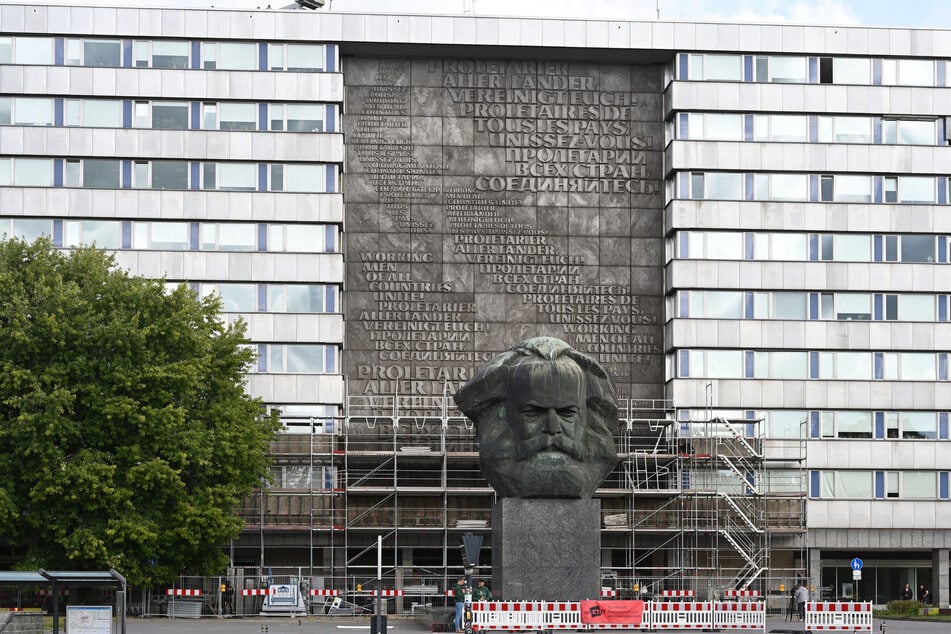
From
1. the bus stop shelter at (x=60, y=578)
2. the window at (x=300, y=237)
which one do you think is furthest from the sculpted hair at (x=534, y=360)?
the window at (x=300, y=237)

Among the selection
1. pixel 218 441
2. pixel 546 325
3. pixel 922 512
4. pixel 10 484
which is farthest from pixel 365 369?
pixel 922 512

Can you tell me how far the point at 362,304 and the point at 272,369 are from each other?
4.54 meters

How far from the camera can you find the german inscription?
196ft

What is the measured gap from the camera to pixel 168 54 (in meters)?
61.2

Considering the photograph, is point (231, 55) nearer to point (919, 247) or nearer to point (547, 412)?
point (919, 247)

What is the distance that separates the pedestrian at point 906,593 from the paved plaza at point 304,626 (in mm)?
15072

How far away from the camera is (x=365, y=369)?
5950 centimetres

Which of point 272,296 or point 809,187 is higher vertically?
point 809,187

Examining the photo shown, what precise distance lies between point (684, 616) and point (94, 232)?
36.4 m

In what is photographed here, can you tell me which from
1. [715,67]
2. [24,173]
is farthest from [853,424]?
[24,173]

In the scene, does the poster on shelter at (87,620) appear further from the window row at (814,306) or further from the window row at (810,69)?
the window row at (810,69)

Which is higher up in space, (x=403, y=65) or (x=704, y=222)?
(x=403, y=65)

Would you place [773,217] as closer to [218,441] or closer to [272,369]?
[272,369]

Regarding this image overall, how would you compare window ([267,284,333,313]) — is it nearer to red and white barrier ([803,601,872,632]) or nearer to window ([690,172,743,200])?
window ([690,172,743,200])
